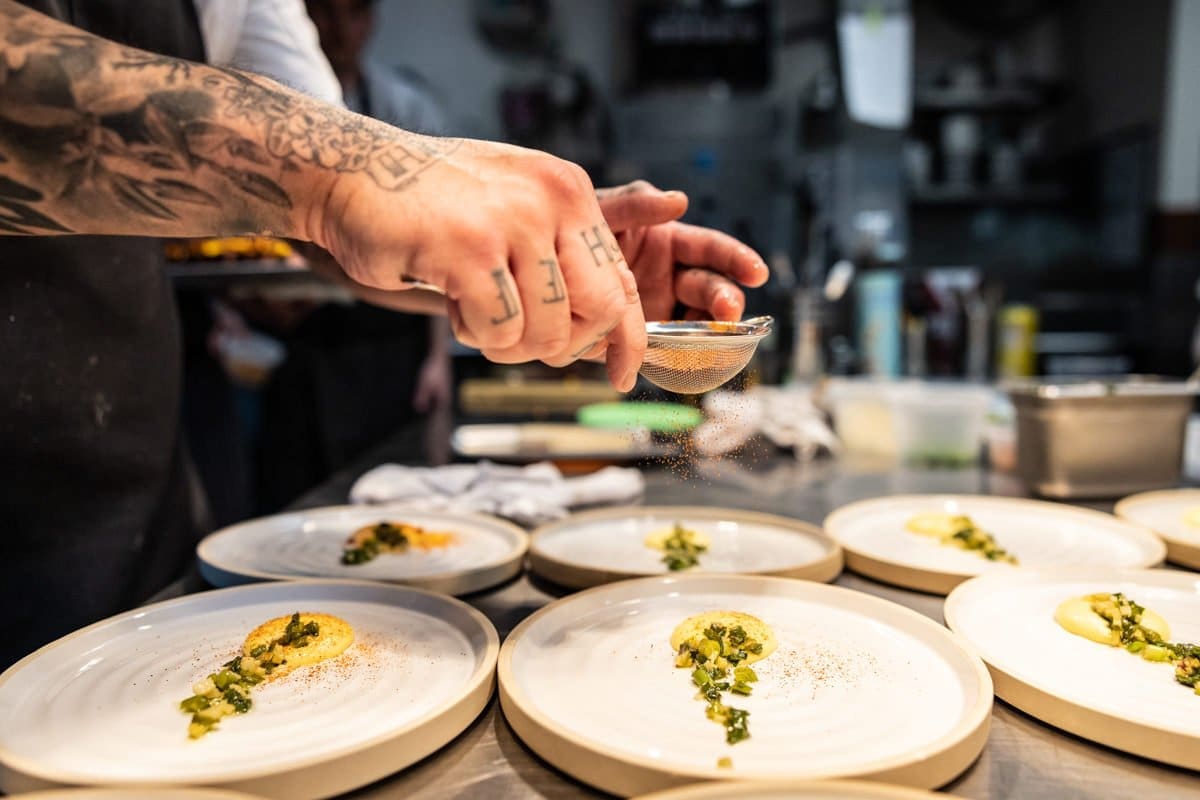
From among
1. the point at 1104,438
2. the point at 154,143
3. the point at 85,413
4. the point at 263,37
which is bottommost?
the point at 1104,438

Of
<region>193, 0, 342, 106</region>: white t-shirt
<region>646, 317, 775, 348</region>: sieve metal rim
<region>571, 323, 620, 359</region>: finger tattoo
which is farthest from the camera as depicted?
<region>193, 0, 342, 106</region>: white t-shirt

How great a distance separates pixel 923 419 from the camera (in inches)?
A: 91.0

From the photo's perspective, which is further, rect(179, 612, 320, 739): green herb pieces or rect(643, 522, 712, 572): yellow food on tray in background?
rect(643, 522, 712, 572): yellow food on tray in background

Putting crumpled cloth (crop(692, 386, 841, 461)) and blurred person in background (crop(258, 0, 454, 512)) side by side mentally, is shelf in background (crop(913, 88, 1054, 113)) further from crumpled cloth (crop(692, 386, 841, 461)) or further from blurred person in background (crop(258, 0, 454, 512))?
crumpled cloth (crop(692, 386, 841, 461))

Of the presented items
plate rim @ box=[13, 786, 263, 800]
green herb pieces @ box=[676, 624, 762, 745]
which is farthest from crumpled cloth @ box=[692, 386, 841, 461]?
plate rim @ box=[13, 786, 263, 800]

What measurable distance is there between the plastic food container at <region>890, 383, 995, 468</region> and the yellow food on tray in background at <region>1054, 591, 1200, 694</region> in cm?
124

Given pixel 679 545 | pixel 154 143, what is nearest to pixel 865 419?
pixel 679 545

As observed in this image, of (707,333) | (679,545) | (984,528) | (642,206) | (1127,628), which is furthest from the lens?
(984,528)

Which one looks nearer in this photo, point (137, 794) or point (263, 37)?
point (137, 794)

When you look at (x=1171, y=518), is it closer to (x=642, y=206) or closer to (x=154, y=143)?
(x=642, y=206)

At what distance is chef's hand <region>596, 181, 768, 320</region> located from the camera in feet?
4.36

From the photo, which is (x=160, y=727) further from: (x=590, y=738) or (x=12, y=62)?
(x=12, y=62)

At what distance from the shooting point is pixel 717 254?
138cm

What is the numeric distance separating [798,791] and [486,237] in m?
0.55
